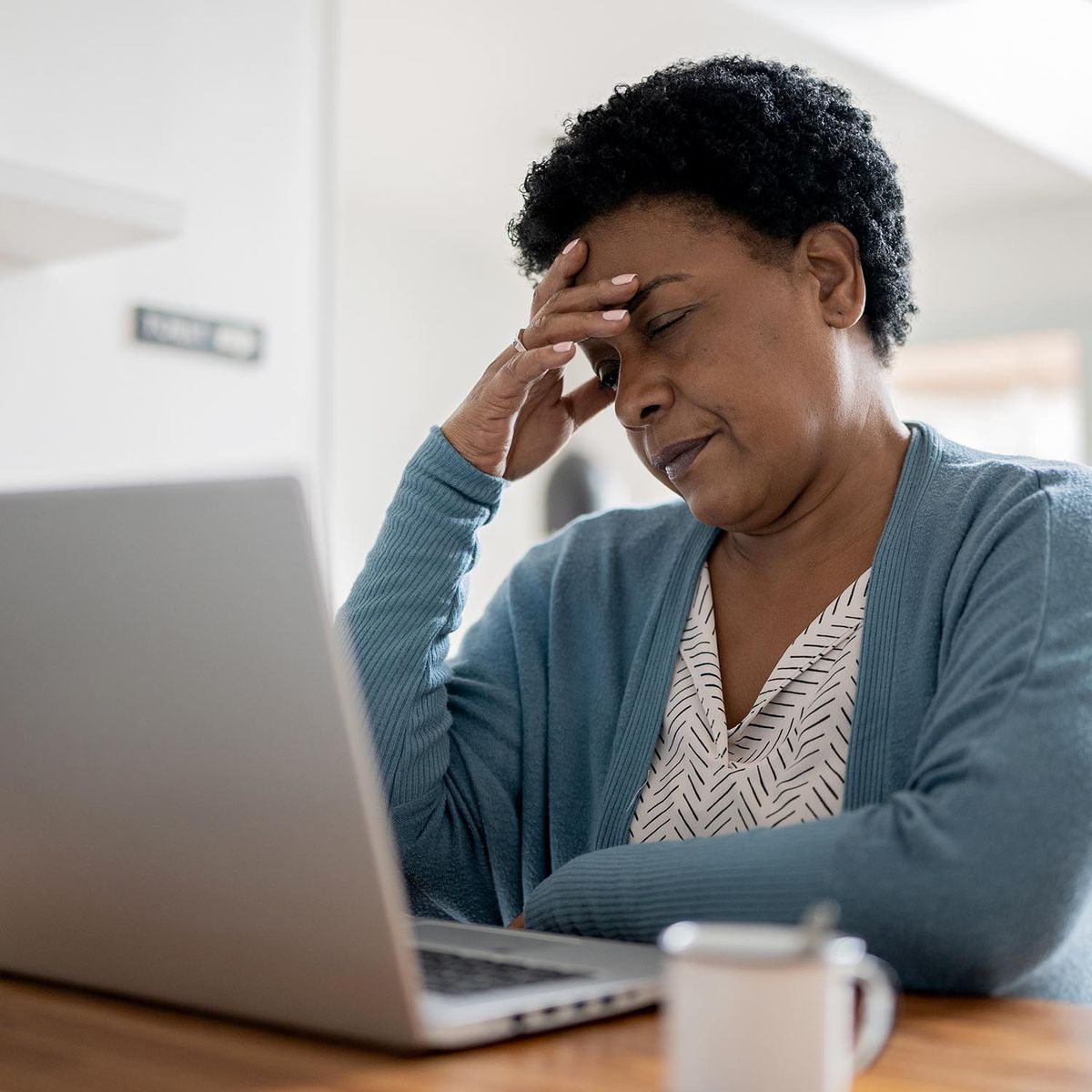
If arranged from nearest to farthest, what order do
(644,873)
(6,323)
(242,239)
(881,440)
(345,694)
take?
(345,694), (644,873), (881,440), (6,323), (242,239)

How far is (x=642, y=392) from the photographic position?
126cm

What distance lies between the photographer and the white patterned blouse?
3.75 ft

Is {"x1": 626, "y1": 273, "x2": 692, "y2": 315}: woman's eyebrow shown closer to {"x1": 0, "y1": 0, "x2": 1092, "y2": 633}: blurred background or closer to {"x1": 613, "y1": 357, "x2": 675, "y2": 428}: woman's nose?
{"x1": 613, "y1": 357, "x2": 675, "y2": 428}: woman's nose

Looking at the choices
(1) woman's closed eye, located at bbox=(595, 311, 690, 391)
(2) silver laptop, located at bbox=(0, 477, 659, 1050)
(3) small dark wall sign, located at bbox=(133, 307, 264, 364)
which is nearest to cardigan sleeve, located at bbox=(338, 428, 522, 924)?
(1) woman's closed eye, located at bbox=(595, 311, 690, 391)

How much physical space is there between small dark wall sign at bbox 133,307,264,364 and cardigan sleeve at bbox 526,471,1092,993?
1.90 meters

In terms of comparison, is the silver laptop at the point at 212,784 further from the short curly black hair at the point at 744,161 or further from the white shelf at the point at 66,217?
the white shelf at the point at 66,217

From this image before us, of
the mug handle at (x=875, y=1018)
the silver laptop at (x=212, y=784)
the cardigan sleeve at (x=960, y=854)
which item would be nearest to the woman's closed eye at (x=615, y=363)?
the cardigan sleeve at (x=960, y=854)

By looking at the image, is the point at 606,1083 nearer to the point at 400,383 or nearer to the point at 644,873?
the point at 644,873

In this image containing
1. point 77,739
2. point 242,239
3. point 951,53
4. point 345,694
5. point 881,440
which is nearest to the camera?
point 345,694

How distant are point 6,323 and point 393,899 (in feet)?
6.69

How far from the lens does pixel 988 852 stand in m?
0.83

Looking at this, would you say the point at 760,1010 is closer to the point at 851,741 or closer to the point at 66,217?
the point at 851,741

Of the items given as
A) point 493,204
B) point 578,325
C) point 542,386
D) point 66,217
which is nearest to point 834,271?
point 578,325

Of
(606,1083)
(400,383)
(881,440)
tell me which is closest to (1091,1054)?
(606,1083)
